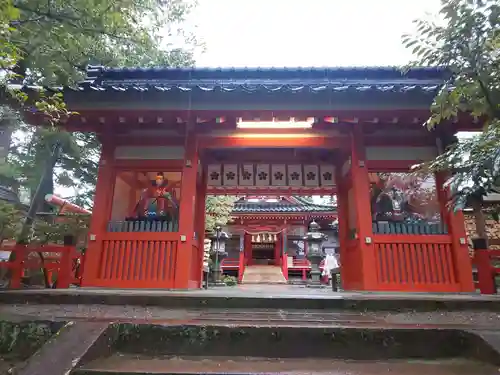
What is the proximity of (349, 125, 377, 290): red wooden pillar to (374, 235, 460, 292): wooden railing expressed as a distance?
124 millimetres

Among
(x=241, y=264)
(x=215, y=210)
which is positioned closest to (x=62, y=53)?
(x=215, y=210)

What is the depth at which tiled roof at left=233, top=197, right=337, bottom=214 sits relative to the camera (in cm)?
1842

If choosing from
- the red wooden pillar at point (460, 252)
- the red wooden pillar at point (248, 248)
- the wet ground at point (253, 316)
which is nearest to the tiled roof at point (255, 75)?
the red wooden pillar at point (460, 252)

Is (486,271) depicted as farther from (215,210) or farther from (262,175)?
(215,210)

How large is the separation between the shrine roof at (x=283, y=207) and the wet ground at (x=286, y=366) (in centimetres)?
1606

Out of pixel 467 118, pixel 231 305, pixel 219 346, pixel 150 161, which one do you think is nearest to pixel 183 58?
pixel 150 161

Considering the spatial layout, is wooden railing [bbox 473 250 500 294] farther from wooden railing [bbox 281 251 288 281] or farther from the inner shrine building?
wooden railing [bbox 281 251 288 281]

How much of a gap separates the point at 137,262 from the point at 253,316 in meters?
3.18

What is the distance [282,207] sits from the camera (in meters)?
19.2

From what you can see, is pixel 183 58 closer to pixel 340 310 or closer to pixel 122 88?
pixel 122 88

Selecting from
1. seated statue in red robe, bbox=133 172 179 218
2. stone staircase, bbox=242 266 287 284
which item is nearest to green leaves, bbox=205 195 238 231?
seated statue in red robe, bbox=133 172 179 218

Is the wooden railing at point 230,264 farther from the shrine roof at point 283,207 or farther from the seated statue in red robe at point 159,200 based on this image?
the seated statue in red robe at point 159,200

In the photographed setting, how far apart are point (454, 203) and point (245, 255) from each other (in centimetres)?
1857

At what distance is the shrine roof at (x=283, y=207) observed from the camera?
18.4 m
